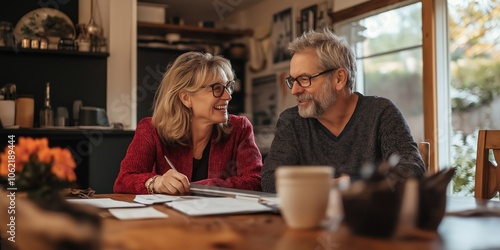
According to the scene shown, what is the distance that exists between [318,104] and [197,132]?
56cm

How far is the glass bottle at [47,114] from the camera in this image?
4176 mm

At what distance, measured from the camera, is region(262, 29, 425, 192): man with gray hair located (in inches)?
73.6

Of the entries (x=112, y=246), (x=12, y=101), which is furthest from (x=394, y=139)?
(x=12, y=101)

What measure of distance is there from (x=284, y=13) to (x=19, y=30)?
2.37 metres

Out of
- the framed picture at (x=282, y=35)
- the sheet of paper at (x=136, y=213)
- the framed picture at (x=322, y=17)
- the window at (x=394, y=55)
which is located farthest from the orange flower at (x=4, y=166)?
the framed picture at (x=282, y=35)

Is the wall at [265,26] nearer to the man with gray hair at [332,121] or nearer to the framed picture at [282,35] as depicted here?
the framed picture at [282,35]

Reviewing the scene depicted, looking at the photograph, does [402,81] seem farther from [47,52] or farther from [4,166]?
[4,166]

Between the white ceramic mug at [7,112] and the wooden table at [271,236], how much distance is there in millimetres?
3239

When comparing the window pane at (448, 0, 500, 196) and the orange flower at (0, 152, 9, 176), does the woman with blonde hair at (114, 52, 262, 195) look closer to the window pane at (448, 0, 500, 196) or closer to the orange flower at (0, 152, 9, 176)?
the orange flower at (0, 152, 9, 176)

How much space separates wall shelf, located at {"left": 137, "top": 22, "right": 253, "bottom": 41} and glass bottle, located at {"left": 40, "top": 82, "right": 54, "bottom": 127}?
4.90ft

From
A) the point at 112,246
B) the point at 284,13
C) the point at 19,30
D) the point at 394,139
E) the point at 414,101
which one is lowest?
the point at 112,246

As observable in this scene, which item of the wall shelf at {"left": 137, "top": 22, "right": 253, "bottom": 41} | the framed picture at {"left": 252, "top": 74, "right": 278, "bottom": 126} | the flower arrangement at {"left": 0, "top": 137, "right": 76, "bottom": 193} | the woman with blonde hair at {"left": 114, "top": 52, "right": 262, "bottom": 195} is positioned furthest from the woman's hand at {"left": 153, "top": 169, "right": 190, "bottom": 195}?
the wall shelf at {"left": 137, "top": 22, "right": 253, "bottom": 41}

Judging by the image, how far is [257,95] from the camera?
19.5ft

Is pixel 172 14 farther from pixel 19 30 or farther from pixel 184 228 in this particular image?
pixel 184 228
